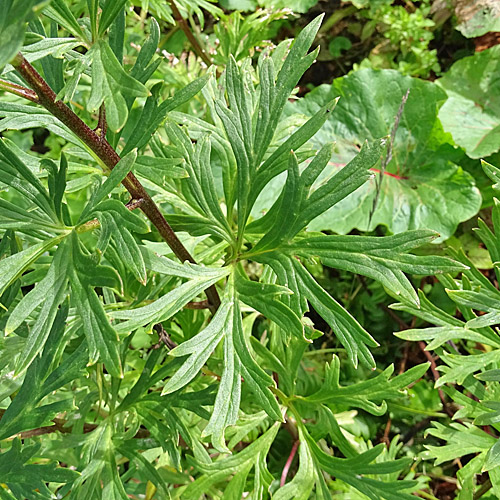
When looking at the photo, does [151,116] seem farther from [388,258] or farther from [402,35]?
[402,35]

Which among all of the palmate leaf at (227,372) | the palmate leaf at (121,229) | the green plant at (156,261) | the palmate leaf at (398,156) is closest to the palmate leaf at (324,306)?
the green plant at (156,261)

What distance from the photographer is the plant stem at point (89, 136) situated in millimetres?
689

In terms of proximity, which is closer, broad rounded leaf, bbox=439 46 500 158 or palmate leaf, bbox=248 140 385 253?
palmate leaf, bbox=248 140 385 253

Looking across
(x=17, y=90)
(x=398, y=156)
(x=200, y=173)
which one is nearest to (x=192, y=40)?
(x=398, y=156)

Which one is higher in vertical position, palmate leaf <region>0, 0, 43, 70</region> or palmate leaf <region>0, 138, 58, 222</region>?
palmate leaf <region>0, 0, 43, 70</region>

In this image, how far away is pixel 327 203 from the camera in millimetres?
835

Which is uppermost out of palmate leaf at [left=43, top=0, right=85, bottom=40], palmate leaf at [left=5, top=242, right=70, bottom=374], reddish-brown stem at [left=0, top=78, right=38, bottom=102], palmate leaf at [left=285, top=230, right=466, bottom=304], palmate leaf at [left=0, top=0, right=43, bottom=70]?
palmate leaf at [left=0, top=0, right=43, bottom=70]

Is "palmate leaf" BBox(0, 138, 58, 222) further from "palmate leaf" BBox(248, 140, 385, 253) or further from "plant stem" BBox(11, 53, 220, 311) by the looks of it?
"palmate leaf" BBox(248, 140, 385, 253)

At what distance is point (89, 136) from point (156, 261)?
0.22 metres

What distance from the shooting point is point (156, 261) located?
838mm

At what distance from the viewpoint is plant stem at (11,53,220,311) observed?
0.69 m

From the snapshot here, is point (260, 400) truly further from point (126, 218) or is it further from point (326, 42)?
point (326, 42)

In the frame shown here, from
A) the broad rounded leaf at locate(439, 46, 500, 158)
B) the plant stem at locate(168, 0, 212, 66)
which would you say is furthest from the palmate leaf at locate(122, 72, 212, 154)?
the broad rounded leaf at locate(439, 46, 500, 158)

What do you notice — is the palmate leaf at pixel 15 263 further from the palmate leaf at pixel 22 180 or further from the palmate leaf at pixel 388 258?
the palmate leaf at pixel 388 258
